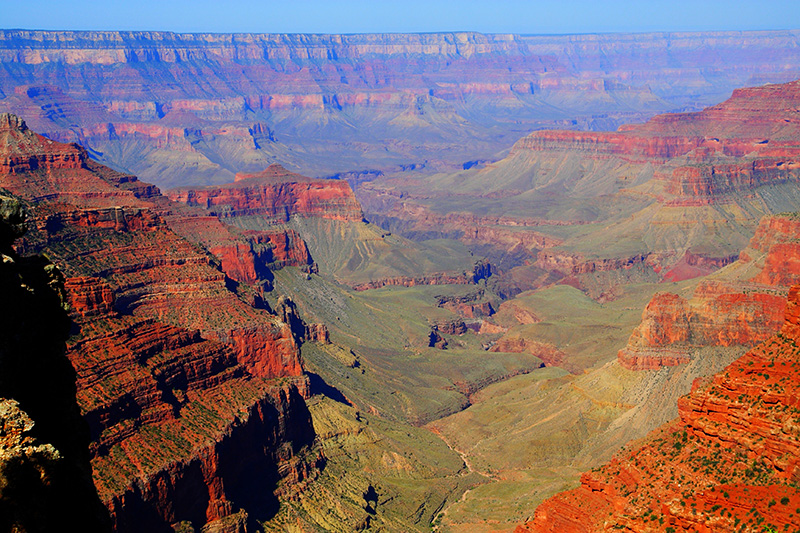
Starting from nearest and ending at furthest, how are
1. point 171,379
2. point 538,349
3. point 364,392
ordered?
point 171,379
point 364,392
point 538,349

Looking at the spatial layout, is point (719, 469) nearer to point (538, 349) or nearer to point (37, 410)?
point (37, 410)

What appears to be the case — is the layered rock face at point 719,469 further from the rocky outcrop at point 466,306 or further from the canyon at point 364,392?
the rocky outcrop at point 466,306

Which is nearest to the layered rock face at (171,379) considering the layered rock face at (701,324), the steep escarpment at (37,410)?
the steep escarpment at (37,410)

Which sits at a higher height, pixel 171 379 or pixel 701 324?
pixel 171 379

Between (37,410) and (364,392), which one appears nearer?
(37,410)

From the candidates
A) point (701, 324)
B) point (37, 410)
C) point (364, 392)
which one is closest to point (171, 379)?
point (37, 410)

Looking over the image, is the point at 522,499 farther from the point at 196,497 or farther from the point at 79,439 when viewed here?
the point at 79,439

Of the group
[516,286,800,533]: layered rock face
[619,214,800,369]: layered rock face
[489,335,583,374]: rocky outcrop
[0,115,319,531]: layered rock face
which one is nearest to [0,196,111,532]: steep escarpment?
[516,286,800,533]: layered rock face
